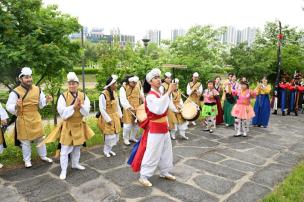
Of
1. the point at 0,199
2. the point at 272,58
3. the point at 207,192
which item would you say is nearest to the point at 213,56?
the point at 272,58

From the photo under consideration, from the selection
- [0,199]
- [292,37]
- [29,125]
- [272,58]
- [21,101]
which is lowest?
[0,199]

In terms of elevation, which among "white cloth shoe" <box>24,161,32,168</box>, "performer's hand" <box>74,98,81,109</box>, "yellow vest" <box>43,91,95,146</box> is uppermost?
"performer's hand" <box>74,98,81,109</box>

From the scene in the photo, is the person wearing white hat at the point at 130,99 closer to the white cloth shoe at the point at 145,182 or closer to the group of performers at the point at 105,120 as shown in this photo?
the group of performers at the point at 105,120

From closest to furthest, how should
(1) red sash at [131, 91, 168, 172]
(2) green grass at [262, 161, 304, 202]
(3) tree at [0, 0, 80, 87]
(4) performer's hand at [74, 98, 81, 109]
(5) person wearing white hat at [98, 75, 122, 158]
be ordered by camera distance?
(2) green grass at [262, 161, 304, 202], (1) red sash at [131, 91, 168, 172], (4) performer's hand at [74, 98, 81, 109], (3) tree at [0, 0, 80, 87], (5) person wearing white hat at [98, 75, 122, 158]

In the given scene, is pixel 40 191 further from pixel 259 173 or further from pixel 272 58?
pixel 272 58

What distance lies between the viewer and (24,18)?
6520mm

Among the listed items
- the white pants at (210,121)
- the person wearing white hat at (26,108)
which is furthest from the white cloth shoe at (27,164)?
the white pants at (210,121)

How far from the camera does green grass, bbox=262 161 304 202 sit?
4.70 metres

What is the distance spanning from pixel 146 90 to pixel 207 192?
2175 millimetres

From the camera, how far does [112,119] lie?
6633mm

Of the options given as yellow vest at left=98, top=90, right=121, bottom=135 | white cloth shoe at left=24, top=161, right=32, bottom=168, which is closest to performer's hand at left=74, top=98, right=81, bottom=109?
yellow vest at left=98, top=90, right=121, bottom=135

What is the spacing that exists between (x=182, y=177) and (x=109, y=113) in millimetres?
2248

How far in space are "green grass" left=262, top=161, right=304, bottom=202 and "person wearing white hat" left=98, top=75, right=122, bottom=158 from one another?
350 centimetres

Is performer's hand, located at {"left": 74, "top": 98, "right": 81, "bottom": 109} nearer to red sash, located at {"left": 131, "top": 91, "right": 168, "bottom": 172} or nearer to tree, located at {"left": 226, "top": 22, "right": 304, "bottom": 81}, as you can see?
red sash, located at {"left": 131, "top": 91, "right": 168, "bottom": 172}
